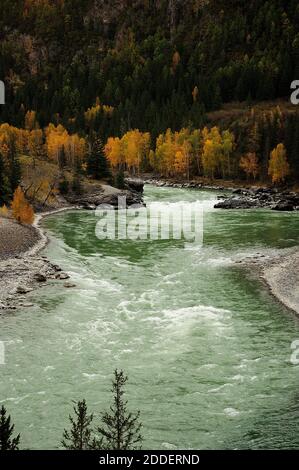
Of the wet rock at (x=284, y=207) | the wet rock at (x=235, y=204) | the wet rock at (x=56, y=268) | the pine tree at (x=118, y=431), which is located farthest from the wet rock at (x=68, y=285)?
the wet rock at (x=284, y=207)

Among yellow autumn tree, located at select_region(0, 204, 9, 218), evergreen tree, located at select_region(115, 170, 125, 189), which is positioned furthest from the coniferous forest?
yellow autumn tree, located at select_region(0, 204, 9, 218)

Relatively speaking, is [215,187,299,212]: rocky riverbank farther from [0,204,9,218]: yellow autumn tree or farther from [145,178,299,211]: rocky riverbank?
[0,204,9,218]: yellow autumn tree

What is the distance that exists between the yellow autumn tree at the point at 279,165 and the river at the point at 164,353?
64.7 m

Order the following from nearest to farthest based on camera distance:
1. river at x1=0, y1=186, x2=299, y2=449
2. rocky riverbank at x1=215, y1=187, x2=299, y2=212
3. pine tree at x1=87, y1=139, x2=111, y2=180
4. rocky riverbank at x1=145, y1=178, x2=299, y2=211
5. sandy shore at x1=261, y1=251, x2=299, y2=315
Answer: river at x1=0, y1=186, x2=299, y2=449 → sandy shore at x1=261, y1=251, x2=299, y2=315 → rocky riverbank at x1=215, y1=187, x2=299, y2=212 → rocky riverbank at x1=145, y1=178, x2=299, y2=211 → pine tree at x1=87, y1=139, x2=111, y2=180

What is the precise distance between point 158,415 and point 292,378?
7838 millimetres

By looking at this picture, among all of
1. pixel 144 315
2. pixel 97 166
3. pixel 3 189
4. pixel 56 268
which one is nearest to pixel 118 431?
pixel 144 315

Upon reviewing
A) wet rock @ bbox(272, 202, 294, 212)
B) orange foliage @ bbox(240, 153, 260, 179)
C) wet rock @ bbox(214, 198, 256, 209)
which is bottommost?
wet rock @ bbox(272, 202, 294, 212)

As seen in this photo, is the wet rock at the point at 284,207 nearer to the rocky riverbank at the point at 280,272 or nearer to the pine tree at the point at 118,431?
the rocky riverbank at the point at 280,272

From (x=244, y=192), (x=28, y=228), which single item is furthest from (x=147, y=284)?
(x=244, y=192)

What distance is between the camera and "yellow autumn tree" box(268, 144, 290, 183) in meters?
109

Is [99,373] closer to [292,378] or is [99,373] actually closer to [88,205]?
[292,378]

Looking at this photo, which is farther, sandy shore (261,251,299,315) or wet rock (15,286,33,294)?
wet rock (15,286,33,294)

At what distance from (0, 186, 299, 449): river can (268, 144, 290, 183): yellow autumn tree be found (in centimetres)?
6472
